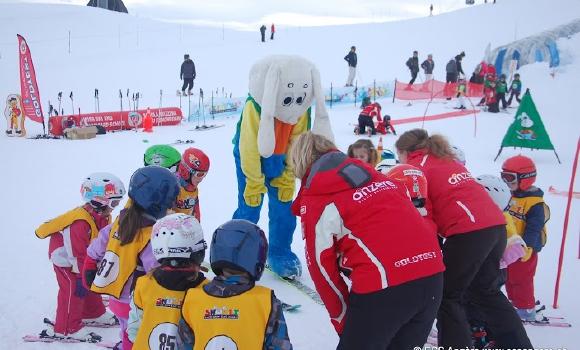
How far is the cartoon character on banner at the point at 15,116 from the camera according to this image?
1308 centimetres

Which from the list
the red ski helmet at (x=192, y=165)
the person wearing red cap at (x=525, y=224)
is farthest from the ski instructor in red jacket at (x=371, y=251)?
the red ski helmet at (x=192, y=165)

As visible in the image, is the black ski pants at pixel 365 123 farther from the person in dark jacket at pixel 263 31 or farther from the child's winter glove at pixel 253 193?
the person in dark jacket at pixel 263 31

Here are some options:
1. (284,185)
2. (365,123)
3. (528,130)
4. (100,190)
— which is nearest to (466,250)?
(284,185)

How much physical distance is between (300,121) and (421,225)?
8.67 feet

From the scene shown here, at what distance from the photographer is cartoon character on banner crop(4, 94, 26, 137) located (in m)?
13.1

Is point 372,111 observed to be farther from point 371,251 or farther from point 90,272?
point 371,251

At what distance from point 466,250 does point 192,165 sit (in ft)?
7.67

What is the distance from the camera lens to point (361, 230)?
2.63 metres

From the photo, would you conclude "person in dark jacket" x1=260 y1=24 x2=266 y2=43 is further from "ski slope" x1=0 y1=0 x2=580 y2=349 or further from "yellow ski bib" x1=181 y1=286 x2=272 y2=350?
"yellow ski bib" x1=181 y1=286 x2=272 y2=350

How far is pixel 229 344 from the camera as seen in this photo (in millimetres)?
2279

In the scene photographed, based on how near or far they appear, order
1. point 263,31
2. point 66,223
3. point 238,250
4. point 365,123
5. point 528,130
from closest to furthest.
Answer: point 238,250
point 66,223
point 528,130
point 365,123
point 263,31

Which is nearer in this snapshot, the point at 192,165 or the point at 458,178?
the point at 458,178

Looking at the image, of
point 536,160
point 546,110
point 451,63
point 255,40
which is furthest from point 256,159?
point 255,40

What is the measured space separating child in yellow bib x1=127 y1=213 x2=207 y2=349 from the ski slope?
5.10 feet
